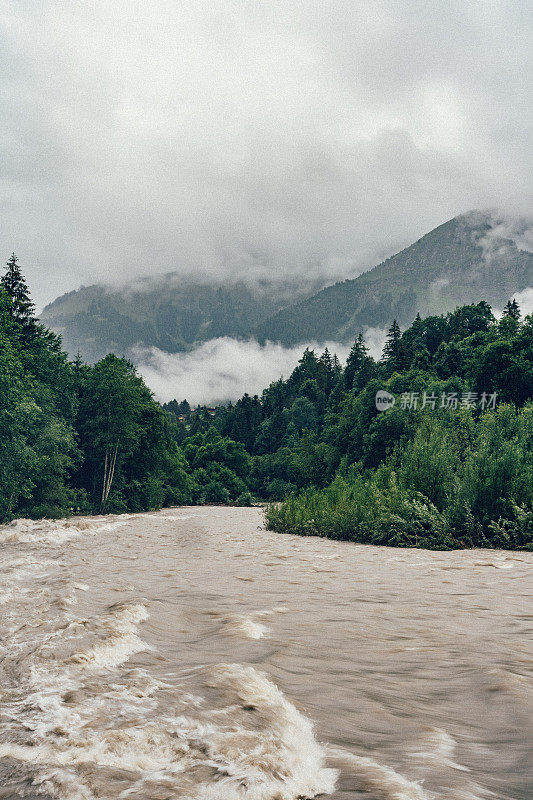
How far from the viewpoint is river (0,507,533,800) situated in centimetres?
209

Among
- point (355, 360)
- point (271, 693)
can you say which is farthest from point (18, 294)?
point (355, 360)

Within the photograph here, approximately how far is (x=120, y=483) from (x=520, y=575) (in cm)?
4861

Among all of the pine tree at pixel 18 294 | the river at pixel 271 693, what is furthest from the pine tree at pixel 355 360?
the river at pixel 271 693

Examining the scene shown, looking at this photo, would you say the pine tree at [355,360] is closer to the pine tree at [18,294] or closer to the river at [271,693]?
the pine tree at [18,294]

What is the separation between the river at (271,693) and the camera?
6.85 feet

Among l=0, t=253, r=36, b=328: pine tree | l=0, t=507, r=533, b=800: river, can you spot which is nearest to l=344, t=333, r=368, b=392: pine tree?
l=0, t=253, r=36, b=328: pine tree

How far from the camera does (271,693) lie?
2977mm

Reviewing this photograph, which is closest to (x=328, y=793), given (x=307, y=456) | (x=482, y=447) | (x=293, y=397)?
(x=482, y=447)

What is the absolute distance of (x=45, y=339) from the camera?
39000 mm

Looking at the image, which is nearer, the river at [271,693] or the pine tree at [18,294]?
the river at [271,693]

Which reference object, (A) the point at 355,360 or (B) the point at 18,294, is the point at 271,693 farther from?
(A) the point at 355,360

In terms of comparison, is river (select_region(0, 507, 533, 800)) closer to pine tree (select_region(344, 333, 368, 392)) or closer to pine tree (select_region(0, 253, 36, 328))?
pine tree (select_region(0, 253, 36, 328))

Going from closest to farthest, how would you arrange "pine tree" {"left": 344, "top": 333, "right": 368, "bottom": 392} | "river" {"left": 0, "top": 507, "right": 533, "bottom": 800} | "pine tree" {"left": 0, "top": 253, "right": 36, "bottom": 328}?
1. "river" {"left": 0, "top": 507, "right": 533, "bottom": 800}
2. "pine tree" {"left": 0, "top": 253, "right": 36, "bottom": 328}
3. "pine tree" {"left": 344, "top": 333, "right": 368, "bottom": 392}

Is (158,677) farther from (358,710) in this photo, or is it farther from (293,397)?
(293,397)
